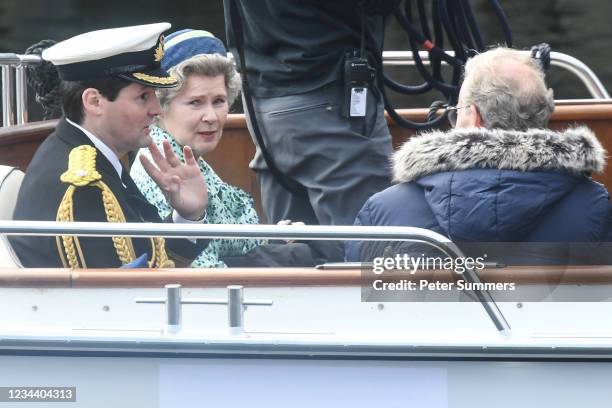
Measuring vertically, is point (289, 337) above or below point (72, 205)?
below

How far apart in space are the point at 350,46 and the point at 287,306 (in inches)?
27.2

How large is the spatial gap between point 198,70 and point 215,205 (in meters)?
0.29

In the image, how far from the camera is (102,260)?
226 centimetres

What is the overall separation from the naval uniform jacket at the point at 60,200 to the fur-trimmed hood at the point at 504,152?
1.68ft

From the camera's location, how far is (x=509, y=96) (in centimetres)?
223

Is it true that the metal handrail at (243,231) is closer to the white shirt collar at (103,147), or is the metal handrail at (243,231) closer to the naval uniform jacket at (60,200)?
the naval uniform jacket at (60,200)

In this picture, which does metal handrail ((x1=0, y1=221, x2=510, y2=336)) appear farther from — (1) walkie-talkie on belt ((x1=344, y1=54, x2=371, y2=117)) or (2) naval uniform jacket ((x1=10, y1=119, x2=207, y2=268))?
(1) walkie-talkie on belt ((x1=344, y1=54, x2=371, y2=117))

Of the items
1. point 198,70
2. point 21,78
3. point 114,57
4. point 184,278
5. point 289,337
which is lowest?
point 289,337

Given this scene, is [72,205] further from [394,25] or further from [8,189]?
[394,25]

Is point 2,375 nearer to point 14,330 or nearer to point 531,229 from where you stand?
point 14,330

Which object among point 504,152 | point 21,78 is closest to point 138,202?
point 504,152

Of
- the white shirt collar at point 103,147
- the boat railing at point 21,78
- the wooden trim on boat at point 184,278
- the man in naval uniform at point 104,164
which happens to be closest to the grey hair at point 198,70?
the man in naval uniform at point 104,164

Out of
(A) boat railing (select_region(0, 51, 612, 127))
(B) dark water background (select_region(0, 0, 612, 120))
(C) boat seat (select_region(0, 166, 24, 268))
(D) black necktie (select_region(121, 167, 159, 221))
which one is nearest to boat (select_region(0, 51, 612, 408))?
(D) black necktie (select_region(121, 167, 159, 221))

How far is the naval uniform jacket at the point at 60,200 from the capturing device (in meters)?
2.26
